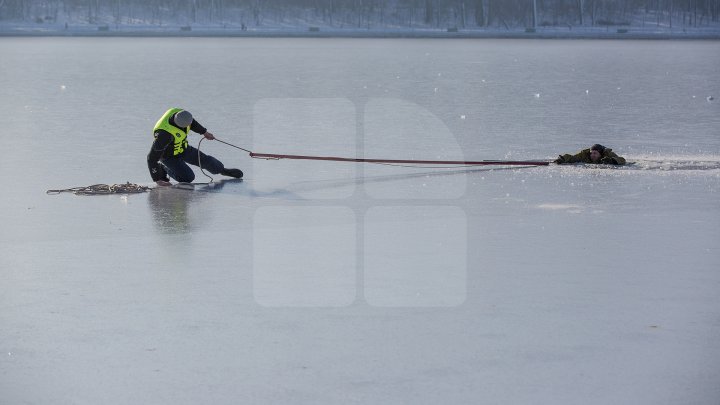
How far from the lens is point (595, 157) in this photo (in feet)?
41.0

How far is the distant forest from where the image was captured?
10719 centimetres

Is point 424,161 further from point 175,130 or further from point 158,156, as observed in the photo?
point 158,156

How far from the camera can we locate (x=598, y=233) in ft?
28.8

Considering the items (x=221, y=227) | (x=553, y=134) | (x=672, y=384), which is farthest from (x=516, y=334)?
(x=553, y=134)

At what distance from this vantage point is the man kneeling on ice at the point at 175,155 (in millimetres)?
11414

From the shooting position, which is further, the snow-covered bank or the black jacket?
the snow-covered bank

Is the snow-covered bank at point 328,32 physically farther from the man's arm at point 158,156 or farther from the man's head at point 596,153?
the man's arm at point 158,156

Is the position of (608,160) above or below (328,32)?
below

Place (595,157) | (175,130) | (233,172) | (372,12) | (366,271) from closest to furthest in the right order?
1. (366,271)
2. (175,130)
3. (233,172)
4. (595,157)
5. (372,12)

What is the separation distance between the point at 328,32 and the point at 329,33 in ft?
1.53

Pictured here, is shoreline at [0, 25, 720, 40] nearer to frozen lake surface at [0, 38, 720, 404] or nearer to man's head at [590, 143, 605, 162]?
frozen lake surface at [0, 38, 720, 404]

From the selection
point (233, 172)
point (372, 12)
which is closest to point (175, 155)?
point (233, 172)

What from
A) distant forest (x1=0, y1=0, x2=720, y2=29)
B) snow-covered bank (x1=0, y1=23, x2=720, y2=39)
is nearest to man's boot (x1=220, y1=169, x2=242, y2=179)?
snow-covered bank (x1=0, y1=23, x2=720, y2=39)

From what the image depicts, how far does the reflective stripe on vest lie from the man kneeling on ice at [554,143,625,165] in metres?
3.74
